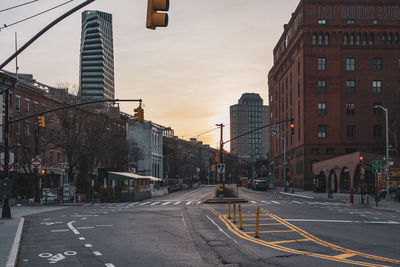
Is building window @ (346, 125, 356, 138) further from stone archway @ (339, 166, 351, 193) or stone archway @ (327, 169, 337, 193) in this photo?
stone archway @ (339, 166, 351, 193)

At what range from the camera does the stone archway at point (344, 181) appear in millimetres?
69556

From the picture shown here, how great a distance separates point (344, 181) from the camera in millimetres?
71062

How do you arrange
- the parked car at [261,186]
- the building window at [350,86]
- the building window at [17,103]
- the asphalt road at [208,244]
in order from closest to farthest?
the asphalt road at [208,244]
the building window at [17,103]
the building window at [350,86]
the parked car at [261,186]

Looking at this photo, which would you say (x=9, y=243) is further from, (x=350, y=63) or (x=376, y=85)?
(x=376, y=85)

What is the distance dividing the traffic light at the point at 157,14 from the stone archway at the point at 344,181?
6249 cm

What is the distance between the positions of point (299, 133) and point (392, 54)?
1973 centimetres

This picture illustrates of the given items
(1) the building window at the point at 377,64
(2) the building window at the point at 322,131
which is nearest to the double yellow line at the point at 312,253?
(2) the building window at the point at 322,131

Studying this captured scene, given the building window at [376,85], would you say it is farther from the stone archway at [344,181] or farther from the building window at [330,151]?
the stone archway at [344,181]

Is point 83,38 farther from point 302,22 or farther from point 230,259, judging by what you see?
point 230,259

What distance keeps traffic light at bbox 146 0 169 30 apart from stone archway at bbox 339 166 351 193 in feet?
205

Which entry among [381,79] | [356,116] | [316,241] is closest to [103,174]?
[356,116]

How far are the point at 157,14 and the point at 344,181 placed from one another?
6488 centimetres

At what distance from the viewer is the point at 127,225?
75.5 feet

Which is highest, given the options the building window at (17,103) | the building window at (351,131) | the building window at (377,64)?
the building window at (377,64)
